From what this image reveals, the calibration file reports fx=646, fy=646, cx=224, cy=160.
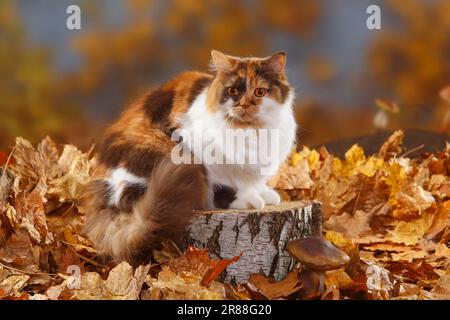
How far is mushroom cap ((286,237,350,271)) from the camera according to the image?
2146mm

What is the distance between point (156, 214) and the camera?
227 centimetres

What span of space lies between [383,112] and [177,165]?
112 inches

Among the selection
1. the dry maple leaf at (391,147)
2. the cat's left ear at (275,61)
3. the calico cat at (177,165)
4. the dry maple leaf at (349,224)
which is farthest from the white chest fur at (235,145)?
the dry maple leaf at (391,147)

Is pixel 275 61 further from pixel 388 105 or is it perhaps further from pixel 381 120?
pixel 381 120

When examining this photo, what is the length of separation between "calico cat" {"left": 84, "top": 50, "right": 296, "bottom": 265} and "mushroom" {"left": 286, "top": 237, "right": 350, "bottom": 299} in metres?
0.31

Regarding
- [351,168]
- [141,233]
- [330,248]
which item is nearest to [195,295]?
[141,233]

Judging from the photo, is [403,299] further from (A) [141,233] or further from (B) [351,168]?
(B) [351,168]

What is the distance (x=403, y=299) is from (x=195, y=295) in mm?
712

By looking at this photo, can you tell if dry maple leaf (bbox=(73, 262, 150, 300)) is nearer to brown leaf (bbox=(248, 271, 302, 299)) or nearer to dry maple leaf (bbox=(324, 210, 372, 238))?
brown leaf (bbox=(248, 271, 302, 299))

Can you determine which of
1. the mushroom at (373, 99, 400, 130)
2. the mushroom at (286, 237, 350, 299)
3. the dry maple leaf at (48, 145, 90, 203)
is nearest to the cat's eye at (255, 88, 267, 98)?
the mushroom at (286, 237, 350, 299)

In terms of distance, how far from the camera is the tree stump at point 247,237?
237 cm

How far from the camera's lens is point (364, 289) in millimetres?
2338

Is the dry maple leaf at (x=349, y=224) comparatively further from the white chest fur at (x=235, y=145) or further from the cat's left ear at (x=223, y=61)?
the cat's left ear at (x=223, y=61)

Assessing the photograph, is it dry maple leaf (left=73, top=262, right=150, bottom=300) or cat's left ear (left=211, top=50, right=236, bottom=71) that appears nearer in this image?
dry maple leaf (left=73, top=262, right=150, bottom=300)
